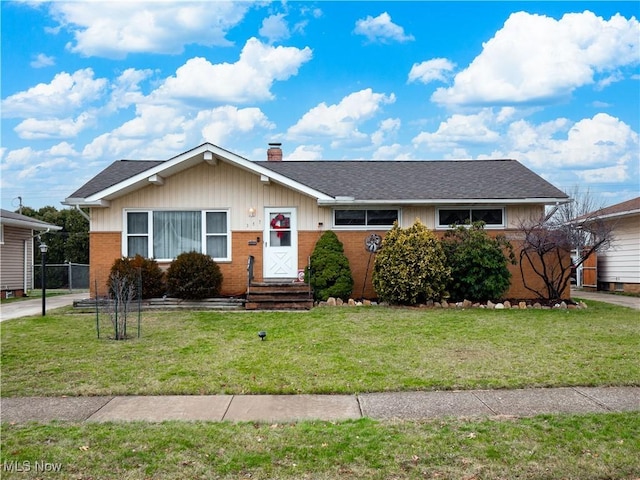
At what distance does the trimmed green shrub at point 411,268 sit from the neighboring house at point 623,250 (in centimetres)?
782

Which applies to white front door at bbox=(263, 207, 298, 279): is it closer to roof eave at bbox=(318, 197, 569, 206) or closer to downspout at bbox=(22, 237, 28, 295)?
roof eave at bbox=(318, 197, 569, 206)

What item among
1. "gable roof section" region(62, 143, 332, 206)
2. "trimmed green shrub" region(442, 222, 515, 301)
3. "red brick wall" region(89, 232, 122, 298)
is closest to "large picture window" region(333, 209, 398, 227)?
"gable roof section" region(62, 143, 332, 206)

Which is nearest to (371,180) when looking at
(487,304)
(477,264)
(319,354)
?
(477,264)

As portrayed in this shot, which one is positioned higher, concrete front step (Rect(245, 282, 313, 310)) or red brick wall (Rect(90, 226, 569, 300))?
red brick wall (Rect(90, 226, 569, 300))

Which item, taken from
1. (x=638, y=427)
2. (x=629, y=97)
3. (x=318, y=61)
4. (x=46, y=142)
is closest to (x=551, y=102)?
(x=629, y=97)

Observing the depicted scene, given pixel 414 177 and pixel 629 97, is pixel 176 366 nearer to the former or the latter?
pixel 414 177

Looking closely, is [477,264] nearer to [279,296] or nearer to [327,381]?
[279,296]

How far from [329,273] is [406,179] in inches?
179

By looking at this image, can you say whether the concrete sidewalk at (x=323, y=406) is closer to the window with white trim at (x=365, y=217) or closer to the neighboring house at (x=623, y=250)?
the window with white trim at (x=365, y=217)

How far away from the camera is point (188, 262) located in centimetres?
1409

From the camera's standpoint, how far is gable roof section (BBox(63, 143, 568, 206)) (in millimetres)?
14594

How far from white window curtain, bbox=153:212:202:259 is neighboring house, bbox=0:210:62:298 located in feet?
22.7

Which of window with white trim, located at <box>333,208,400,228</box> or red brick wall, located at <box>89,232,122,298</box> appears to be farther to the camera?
window with white trim, located at <box>333,208,400,228</box>

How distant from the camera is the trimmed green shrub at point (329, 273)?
14336 mm
